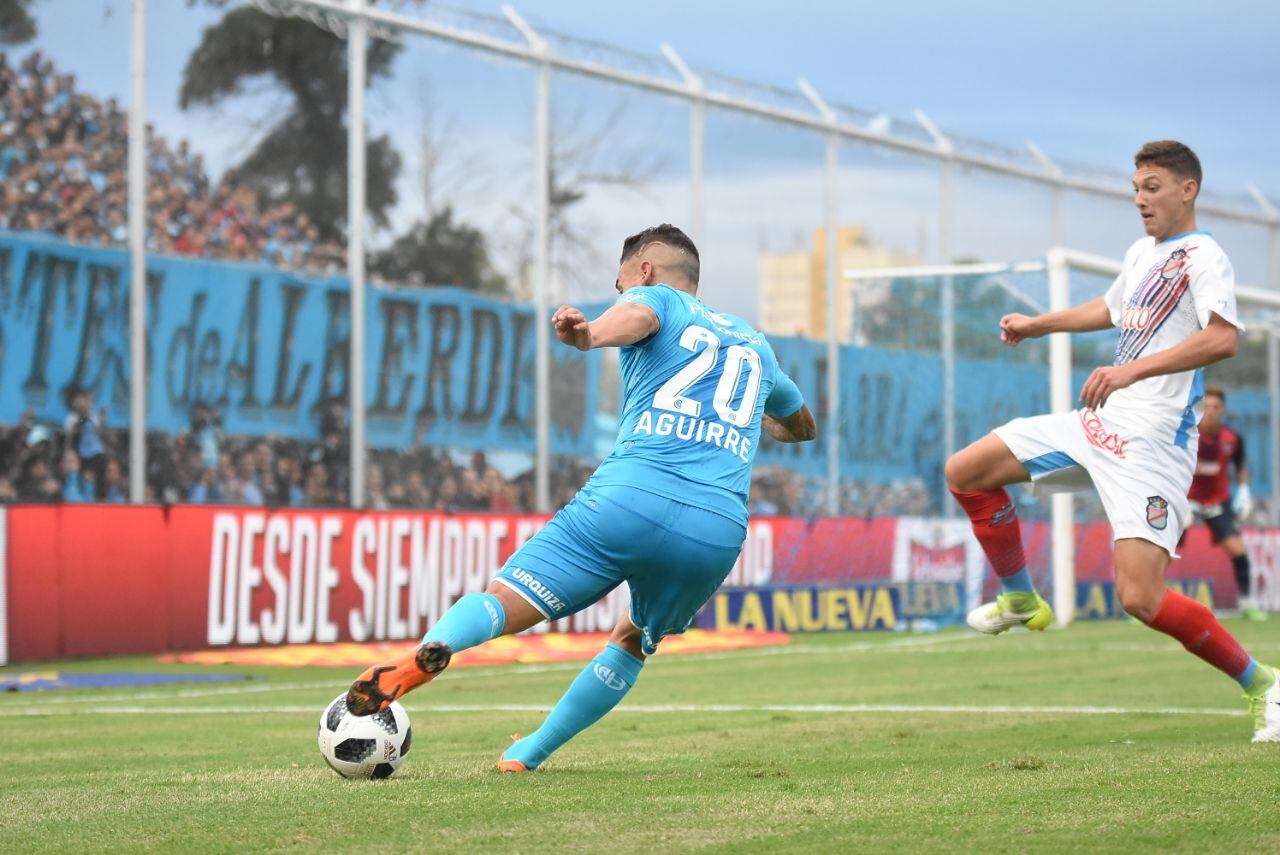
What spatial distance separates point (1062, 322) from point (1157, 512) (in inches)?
40.1

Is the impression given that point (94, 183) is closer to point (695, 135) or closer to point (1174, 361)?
point (695, 135)

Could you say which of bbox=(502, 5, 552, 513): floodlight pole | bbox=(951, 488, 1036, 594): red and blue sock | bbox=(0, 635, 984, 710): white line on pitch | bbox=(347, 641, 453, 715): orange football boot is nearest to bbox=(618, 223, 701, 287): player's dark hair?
bbox=(347, 641, 453, 715): orange football boot

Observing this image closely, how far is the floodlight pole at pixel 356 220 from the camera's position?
1739cm

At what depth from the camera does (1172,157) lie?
23.8ft

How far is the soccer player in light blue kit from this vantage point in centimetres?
542

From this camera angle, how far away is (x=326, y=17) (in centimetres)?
1770

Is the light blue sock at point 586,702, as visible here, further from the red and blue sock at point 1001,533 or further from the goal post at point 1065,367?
the goal post at point 1065,367

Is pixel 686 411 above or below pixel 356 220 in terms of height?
below

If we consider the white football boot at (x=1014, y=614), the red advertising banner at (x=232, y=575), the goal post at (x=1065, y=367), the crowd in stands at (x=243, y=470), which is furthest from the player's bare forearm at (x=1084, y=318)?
the goal post at (x=1065, y=367)

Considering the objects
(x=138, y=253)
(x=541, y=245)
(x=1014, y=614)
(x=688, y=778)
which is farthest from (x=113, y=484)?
(x=688, y=778)

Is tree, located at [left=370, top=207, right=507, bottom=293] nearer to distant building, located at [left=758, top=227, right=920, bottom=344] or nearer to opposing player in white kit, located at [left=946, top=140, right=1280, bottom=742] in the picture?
distant building, located at [left=758, top=227, right=920, bottom=344]

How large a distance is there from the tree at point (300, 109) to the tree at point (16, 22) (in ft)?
6.15

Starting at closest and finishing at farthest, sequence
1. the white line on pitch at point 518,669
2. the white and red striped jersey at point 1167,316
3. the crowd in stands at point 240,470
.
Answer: the white and red striped jersey at point 1167,316, the white line on pitch at point 518,669, the crowd in stands at point 240,470

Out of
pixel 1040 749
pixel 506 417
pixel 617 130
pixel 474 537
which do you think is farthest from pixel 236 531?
pixel 1040 749
